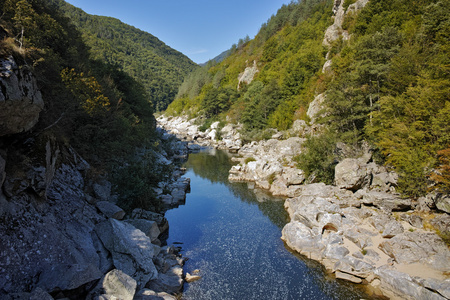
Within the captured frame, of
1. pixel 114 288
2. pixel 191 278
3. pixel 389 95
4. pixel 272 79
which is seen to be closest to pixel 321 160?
pixel 389 95

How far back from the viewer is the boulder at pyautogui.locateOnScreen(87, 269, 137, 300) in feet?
23.3

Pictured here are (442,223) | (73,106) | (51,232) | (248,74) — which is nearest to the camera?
(51,232)

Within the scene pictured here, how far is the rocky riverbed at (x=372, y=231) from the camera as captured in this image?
11031 mm

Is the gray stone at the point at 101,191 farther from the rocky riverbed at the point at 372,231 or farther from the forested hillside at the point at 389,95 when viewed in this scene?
the forested hillside at the point at 389,95

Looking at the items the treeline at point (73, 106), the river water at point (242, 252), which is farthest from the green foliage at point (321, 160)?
the treeline at point (73, 106)

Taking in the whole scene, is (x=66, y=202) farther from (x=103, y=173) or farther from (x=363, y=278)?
(x=363, y=278)

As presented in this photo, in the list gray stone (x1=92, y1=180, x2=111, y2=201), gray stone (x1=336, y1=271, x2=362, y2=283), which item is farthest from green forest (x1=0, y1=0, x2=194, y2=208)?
gray stone (x1=336, y1=271, x2=362, y2=283)

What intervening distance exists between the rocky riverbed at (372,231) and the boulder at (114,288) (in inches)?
415

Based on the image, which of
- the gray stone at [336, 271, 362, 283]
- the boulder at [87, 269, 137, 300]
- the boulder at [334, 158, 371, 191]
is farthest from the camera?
the boulder at [334, 158, 371, 191]

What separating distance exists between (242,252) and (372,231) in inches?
332

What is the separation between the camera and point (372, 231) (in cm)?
1462

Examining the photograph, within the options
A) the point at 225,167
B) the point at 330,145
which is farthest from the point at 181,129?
the point at 330,145

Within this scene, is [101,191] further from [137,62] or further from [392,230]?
[137,62]

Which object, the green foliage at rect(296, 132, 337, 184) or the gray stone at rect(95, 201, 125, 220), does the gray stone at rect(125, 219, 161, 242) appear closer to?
the gray stone at rect(95, 201, 125, 220)
